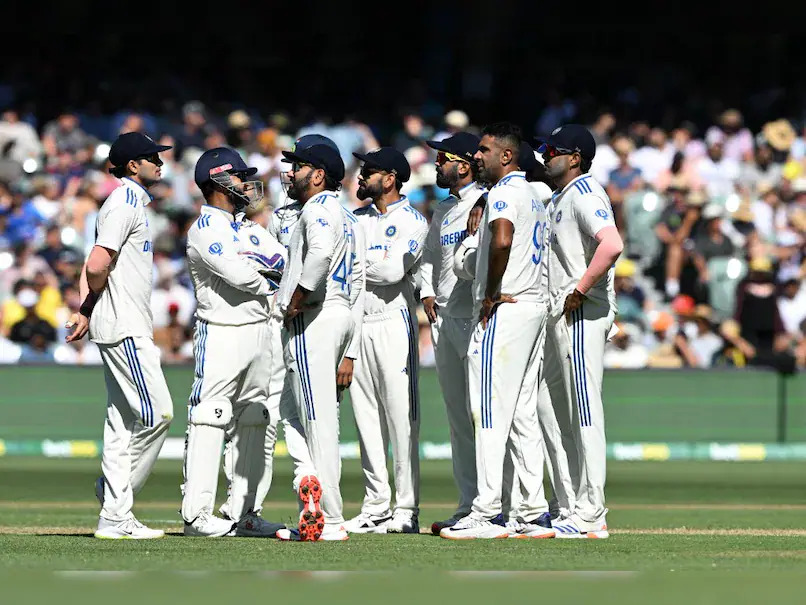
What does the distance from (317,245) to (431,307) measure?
63.0 inches

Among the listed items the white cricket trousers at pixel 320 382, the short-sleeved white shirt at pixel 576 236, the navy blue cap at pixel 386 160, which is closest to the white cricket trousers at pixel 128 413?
the white cricket trousers at pixel 320 382

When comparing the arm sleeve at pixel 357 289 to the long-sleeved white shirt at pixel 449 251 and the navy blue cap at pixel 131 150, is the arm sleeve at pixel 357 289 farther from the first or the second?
the navy blue cap at pixel 131 150

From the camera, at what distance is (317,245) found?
956cm

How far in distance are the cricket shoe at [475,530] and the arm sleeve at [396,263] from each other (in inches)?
72.7

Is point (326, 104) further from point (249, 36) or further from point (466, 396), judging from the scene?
point (466, 396)

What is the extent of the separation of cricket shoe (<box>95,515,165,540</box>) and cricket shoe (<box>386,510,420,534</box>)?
163 centimetres

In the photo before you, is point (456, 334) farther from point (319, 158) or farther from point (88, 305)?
point (88, 305)

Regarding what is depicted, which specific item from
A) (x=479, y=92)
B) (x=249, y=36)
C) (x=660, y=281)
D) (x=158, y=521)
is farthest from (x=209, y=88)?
(x=158, y=521)

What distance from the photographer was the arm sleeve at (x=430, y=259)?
35.6 ft

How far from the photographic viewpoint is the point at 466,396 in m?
10.5

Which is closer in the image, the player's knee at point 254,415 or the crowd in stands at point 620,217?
the player's knee at point 254,415

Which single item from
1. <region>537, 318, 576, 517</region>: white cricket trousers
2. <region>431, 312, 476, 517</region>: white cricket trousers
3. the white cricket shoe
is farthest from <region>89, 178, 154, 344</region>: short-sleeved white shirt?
<region>537, 318, 576, 517</region>: white cricket trousers

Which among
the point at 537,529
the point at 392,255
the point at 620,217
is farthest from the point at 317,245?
the point at 620,217

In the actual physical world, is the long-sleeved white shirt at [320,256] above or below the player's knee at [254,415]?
above
